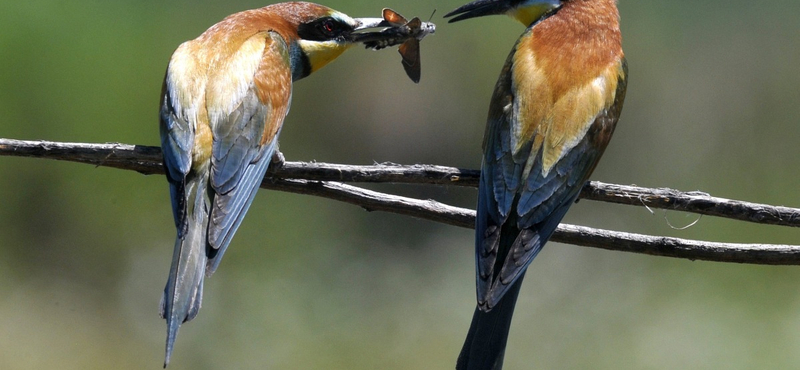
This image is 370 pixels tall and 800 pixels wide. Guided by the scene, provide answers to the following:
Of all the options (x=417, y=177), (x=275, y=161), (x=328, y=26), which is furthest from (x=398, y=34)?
(x=417, y=177)

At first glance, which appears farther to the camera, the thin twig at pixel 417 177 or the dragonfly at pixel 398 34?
the dragonfly at pixel 398 34

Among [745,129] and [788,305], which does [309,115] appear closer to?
[745,129]

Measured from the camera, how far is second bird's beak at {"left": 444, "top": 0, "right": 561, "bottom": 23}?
7.20ft

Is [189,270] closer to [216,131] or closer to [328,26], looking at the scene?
[216,131]

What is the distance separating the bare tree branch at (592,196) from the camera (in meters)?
1.55

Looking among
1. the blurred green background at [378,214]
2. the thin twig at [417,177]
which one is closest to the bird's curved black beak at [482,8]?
the thin twig at [417,177]

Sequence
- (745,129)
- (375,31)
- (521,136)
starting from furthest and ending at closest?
(745,129) < (375,31) < (521,136)

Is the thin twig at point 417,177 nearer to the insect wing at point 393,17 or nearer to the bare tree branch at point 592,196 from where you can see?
the bare tree branch at point 592,196

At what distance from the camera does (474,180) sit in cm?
172

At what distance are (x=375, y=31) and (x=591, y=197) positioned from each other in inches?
33.9

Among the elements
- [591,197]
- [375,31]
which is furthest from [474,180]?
[375,31]

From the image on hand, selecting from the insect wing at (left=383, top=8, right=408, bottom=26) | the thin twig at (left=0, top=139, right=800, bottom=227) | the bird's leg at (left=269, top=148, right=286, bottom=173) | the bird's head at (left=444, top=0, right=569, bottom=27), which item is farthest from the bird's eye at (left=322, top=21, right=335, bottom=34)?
the thin twig at (left=0, top=139, right=800, bottom=227)

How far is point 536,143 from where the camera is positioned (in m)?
1.76

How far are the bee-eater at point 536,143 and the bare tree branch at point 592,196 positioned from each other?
73 mm
